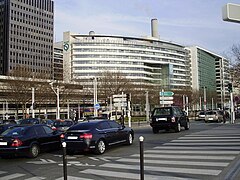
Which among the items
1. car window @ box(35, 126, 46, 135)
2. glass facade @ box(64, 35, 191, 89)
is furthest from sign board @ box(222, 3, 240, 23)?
glass facade @ box(64, 35, 191, 89)

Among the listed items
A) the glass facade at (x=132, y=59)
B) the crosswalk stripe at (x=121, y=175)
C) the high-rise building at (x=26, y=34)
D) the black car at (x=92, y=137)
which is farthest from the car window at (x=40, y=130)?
the high-rise building at (x=26, y=34)

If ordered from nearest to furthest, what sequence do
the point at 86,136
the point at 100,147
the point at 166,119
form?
the point at 86,136 < the point at 100,147 < the point at 166,119

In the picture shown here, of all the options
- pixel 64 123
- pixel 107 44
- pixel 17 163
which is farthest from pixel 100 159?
pixel 107 44

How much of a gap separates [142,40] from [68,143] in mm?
138397

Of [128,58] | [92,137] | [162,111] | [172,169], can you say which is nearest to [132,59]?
[128,58]

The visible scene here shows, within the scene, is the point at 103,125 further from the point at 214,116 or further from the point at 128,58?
the point at 128,58

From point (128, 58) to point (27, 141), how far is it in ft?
411

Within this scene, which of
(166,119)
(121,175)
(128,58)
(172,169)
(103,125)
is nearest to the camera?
(121,175)

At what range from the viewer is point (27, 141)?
1332cm

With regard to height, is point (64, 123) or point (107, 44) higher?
point (107, 44)

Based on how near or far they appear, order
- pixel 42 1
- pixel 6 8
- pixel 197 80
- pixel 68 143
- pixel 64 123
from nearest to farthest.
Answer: pixel 68 143, pixel 64 123, pixel 6 8, pixel 42 1, pixel 197 80

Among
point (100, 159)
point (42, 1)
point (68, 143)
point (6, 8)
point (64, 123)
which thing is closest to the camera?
point (100, 159)

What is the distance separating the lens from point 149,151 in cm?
1379

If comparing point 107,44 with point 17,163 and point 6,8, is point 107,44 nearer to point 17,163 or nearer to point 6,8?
point 6,8
